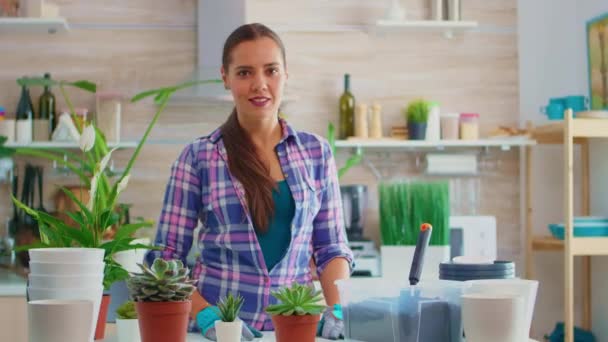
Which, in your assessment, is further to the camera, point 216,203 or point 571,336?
point 571,336

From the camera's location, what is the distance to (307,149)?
232cm

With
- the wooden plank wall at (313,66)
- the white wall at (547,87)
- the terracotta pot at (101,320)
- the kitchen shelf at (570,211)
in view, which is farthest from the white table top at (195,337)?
the white wall at (547,87)

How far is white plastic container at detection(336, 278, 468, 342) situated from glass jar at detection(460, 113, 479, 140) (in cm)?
338

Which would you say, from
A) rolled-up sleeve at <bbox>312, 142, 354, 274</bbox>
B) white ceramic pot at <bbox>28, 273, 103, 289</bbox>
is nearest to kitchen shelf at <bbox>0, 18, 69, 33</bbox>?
rolled-up sleeve at <bbox>312, 142, 354, 274</bbox>

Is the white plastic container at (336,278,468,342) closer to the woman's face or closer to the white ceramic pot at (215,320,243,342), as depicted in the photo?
the white ceramic pot at (215,320,243,342)

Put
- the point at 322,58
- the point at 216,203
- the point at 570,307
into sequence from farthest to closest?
the point at 322,58
the point at 570,307
the point at 216,203

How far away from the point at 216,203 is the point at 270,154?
189 millimetres

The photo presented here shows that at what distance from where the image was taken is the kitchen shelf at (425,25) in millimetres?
4805

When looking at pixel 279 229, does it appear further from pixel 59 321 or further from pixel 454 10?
pixel 454 10

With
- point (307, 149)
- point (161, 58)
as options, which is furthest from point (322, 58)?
point (307, 149)

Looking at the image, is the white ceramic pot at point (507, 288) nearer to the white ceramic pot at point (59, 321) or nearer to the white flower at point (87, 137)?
the white ceramic pot at point (59, 321)

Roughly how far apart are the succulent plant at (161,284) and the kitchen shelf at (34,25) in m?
3.41

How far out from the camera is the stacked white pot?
1.51 meters

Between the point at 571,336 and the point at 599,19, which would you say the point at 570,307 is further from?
the point at 599,19
